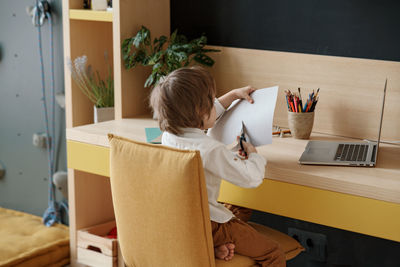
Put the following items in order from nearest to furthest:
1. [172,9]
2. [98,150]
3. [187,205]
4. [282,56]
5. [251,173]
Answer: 1. [187,205]
2. [251,173]
3. [98,150]
4. [282,56]
5. [172,9]

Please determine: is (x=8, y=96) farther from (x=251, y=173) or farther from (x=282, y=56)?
(x=251, y=173)

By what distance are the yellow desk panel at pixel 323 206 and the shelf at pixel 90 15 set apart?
93 cm

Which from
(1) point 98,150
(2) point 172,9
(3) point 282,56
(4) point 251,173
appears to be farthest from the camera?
(2) point 172,9

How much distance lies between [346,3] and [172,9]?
32.2 inches

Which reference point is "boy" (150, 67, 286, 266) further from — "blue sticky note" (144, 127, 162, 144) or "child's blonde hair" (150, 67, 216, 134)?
"blue sticky note" (144, 127, 162, 144)

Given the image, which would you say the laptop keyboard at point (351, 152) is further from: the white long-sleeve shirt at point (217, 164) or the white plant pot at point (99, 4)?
the white plant pot at point (99, 4)

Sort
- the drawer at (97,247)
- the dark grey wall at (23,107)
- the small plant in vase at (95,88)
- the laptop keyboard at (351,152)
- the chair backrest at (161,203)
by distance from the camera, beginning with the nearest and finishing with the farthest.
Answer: the chair backrest at (161,203) < the laptop keyboard at (351,152) < the drawer at (97,247) < the small plant in vase at (95,88) < the dark grey wall at (23,107)

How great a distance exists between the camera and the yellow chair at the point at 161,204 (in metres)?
1.39

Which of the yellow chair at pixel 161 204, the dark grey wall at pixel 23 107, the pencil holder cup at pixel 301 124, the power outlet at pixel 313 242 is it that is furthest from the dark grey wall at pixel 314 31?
the yellow chair at pixel 161 204

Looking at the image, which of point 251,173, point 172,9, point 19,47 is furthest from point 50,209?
point 251,173

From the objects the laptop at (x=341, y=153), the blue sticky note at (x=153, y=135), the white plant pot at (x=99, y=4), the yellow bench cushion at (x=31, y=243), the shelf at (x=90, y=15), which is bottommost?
the yellow bench cushion at (x=31, y=243)

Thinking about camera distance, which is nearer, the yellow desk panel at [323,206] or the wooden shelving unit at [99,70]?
the yellow desk panel at [323,206]

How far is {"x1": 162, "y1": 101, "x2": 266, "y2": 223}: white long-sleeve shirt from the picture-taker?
1.53 meters

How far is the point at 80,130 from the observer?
2.16m
